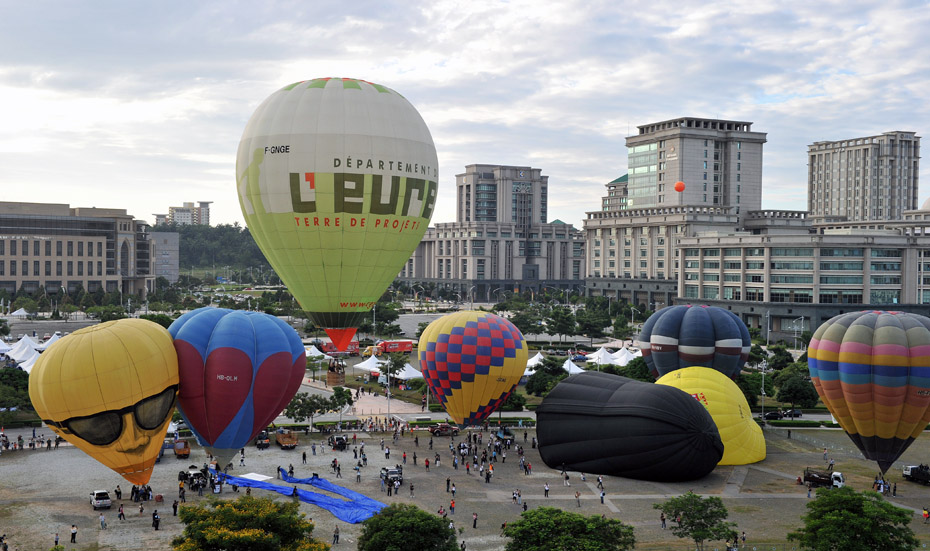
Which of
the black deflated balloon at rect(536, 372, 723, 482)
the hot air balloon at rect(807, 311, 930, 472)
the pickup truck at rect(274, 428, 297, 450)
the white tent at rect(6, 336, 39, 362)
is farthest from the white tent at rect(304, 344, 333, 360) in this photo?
the hot air balloon at rect(807, 311, 930, 472)

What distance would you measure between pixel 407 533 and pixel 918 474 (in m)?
29.7

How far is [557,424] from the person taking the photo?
4403 centimetres

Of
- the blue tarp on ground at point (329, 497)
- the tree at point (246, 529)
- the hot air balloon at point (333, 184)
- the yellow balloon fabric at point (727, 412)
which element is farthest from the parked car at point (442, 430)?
the tree at point (246, 529)

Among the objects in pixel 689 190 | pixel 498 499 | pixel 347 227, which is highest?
pixel 689 190

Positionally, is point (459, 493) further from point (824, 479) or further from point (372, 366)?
point (372, 366)

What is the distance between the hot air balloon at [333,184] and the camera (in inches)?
1679

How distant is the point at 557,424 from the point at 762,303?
71042 mm

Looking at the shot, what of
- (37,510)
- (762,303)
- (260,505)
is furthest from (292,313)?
(260,505)

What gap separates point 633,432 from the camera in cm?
4047

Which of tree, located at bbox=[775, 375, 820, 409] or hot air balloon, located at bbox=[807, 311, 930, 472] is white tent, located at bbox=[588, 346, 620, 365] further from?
hot air balloon, located at bbox=[807, 311, 930, 472]

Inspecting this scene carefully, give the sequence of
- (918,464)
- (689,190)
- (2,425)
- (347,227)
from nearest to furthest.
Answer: (347,227) → (918,464) → (2,425) → (689,190)

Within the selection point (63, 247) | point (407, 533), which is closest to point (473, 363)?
point (407, 533)

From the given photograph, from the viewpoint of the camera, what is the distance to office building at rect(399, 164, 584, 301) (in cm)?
18662

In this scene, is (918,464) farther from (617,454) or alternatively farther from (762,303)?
(762,303)
